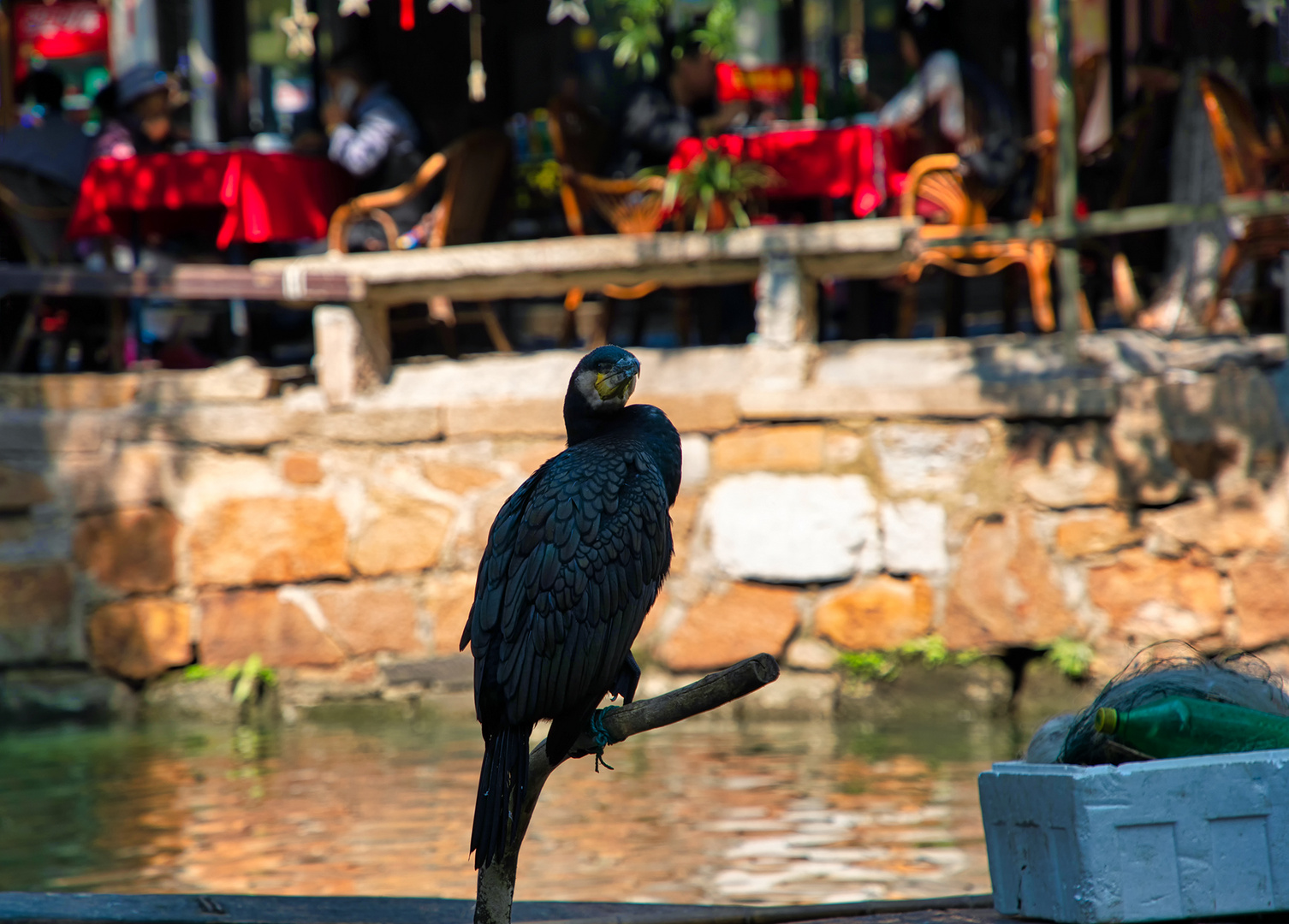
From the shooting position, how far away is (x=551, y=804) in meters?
5.18

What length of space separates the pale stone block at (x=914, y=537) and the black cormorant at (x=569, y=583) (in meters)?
3.35

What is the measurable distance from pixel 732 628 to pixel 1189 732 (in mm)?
3312

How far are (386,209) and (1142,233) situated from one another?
3537 mm

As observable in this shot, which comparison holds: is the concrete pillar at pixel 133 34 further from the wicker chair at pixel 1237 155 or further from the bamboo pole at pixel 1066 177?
the wicker chair at pixel 1237 155

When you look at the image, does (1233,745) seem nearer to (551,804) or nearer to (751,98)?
(551,804)

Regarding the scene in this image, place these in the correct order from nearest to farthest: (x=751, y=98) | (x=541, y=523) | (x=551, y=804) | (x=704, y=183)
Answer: (x=541, y=523) < (x=551, y=804) < (x=704, y=183) < (x=751, y=98)

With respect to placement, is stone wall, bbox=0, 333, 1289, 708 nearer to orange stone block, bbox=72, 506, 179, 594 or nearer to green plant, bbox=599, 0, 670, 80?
orange stone block, bbox=72, 506, 179, 594

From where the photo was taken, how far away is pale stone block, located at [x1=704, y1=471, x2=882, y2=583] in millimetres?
5980

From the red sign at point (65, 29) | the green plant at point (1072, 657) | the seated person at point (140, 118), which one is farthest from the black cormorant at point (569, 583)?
the red sign at point (65, 29)

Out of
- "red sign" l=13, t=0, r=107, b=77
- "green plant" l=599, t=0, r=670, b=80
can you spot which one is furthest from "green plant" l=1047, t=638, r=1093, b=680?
"red sign" l=13, t=0, r=107, b=77

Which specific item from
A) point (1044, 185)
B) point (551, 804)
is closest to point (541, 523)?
point (551, 804)

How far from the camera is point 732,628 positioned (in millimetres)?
6055

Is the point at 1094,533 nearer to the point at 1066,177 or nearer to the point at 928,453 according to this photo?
the point at 928,453

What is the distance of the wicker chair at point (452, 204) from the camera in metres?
6.77
